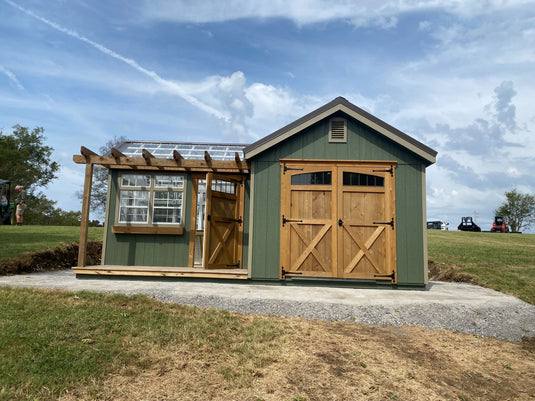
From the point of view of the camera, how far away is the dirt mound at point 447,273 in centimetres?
1012

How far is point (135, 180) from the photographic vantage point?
31.7 ft

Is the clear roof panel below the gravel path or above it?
above

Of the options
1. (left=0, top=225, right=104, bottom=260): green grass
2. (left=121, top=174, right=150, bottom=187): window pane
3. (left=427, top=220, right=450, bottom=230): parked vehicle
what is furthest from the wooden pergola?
(left=427, top=220, right=450, bottom=230): parked vehicle

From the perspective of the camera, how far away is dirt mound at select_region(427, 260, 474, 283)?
10.1m

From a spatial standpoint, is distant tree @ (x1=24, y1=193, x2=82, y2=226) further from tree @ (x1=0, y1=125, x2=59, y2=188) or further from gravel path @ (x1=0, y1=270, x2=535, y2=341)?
gravel path @ (x1=0, y1=270, x2=535, y2=341)

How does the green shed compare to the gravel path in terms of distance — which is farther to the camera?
the green shed

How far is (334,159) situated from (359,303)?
3279 millimetres

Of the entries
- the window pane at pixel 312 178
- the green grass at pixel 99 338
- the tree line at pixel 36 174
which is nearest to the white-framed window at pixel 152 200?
the window pane at pixel 312 178

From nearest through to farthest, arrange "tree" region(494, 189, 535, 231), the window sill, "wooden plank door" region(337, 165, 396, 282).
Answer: "wooden plank door" region(337, 165, 396, 282)
the window sill
"tree" region(494, 189, 535, 231)

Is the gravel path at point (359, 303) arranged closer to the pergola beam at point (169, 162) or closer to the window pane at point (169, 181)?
the pergola beam at point (169, 162)

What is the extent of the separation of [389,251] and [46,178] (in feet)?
118

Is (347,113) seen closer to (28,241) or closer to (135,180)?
(135,180)

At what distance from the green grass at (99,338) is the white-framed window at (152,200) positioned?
12.2 ft

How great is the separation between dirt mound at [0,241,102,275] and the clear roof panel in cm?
390
